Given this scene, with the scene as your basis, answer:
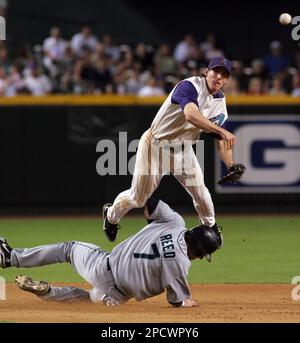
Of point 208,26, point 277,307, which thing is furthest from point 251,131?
point 277,307

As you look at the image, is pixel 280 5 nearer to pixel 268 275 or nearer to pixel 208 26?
pixel 208 26

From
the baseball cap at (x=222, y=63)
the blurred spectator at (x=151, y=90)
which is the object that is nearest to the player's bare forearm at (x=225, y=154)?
the baseball cap at (x=222, y=63)

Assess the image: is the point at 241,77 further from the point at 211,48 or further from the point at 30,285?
the point at 30,285

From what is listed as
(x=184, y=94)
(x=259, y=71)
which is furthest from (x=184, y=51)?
(x=184, y=94)

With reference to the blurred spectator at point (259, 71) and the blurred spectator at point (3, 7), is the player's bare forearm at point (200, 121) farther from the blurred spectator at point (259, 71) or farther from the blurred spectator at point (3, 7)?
the blurred spectator at point (3, 7)

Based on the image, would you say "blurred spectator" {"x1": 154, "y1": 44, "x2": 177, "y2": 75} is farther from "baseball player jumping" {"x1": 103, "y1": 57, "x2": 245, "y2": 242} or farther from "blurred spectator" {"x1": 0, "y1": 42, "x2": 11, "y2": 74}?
"baseball player jumping" {"x1": 103, "y1": 57, "x2": 245, "y2": 242}

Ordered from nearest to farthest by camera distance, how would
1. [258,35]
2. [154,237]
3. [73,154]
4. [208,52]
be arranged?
1. [154,237]
2. [73,154]
3. [208,52]
4. [258,35]
